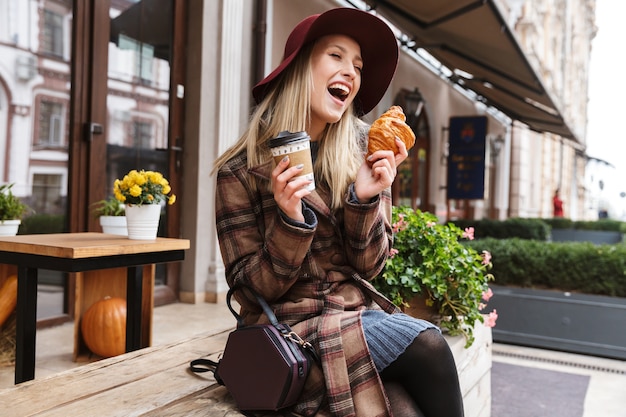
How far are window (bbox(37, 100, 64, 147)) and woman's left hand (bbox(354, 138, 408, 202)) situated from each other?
3.61m

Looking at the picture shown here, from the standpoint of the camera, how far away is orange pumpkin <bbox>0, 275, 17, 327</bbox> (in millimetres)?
3533

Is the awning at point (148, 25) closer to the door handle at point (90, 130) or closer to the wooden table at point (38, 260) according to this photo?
the door handle at point (90, 130)

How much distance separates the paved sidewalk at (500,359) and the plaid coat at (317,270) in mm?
1451

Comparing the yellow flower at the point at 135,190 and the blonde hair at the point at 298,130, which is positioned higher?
the blonde hair at the point at 298,130

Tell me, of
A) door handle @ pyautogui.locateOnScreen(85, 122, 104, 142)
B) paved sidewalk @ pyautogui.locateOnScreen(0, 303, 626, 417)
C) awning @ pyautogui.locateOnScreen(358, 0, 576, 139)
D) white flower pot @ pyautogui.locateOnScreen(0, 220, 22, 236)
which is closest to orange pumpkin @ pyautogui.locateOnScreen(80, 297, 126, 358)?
paved sidewalk @ pyautogui.locateOnScreen(0, 303, 626, 417)

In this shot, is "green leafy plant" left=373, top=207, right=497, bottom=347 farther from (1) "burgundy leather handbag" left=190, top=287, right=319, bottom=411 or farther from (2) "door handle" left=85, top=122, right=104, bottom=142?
(2) "door handle" left=85, top=122, right=104, bottom=142

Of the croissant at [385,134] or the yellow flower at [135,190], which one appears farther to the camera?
the yellow flower at [135,190]

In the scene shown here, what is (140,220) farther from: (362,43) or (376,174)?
(376,174)

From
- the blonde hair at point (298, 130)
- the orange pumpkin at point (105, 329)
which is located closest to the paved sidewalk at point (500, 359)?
the orange pumpkin at point (105, 329)

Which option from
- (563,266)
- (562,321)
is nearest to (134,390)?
(562,321)

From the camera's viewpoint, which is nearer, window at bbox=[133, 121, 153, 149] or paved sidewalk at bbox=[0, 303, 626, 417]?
paved sidewalk at bbox=[0, 303, 626, 417]

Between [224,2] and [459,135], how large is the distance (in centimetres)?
847

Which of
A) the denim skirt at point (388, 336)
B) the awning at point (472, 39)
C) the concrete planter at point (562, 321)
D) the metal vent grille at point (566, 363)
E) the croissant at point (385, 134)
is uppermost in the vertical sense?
the awning at point (472, 39)

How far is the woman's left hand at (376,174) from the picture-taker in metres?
1.72
